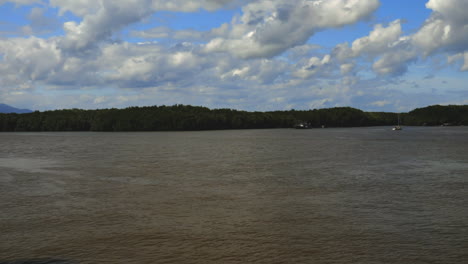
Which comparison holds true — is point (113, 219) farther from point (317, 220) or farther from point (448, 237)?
point (448, 237)

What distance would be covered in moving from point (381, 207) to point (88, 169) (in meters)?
24.1

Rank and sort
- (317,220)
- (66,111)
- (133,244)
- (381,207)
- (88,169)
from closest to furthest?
(133,244)
(317,220)
(381,207)
(88,169)
(66,111)

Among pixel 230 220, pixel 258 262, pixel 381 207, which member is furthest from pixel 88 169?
pixel 258 262

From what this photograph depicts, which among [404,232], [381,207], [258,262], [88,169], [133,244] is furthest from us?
[88,169]

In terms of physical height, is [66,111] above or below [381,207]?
above

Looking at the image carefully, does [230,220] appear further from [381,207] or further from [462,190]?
[462,190]

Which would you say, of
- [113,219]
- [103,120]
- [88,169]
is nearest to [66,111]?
[103,120]

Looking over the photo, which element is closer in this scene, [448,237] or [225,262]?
[225,262]

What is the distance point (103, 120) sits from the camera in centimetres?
17638

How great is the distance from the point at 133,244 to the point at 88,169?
77.0ft

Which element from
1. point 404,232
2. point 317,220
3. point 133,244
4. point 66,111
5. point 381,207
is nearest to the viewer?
point 133,244

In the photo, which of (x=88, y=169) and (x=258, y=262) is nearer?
(x=258, y=262)

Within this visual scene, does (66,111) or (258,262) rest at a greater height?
(66,111)

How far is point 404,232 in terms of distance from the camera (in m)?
14.6
